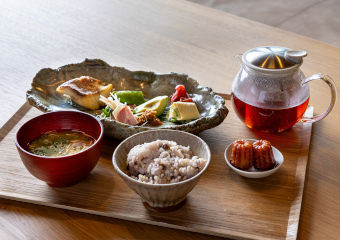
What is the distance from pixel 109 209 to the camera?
3.94ft

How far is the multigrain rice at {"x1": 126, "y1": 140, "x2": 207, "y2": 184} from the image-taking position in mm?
1126

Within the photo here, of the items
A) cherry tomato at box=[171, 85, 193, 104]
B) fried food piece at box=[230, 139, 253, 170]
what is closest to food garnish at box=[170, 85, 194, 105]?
cherry tomato at box=[171, 85, 193, 104]

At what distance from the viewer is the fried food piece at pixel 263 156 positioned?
130cm

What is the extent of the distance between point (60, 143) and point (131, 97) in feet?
1.31

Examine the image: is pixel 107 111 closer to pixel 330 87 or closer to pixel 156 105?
pixel 156 105

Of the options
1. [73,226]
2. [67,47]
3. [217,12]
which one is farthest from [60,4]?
[73,226]

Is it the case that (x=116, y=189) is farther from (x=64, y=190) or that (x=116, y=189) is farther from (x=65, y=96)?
(x=65, y=96)

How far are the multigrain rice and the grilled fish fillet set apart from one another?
492 mm

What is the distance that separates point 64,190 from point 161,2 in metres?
1.51

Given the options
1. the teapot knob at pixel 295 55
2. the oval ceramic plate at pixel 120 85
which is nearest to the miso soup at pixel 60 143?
the oval ceramic plate at pixel 120 85

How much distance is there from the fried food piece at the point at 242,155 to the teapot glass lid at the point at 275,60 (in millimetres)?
247

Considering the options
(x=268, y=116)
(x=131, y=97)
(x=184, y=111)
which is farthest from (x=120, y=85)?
(x=268, y=116)

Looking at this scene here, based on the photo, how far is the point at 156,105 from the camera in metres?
1.59

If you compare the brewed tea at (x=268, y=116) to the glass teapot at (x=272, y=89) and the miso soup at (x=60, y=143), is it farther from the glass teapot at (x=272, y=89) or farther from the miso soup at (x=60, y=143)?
the miso soup at (x=60, y=143)
